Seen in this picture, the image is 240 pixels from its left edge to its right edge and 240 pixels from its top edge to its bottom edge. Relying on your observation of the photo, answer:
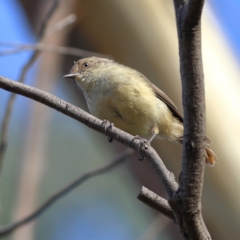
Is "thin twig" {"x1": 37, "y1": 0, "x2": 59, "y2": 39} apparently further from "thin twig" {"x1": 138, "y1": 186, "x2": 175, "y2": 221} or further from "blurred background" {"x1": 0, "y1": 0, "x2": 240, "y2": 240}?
"thin twig" {"x1": 138, "y1": 186, "x2": 175, "y2": 221}

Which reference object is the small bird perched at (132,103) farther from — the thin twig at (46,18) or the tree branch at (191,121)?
the tree branch at (191,121)

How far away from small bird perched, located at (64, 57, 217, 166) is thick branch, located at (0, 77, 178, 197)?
127cm

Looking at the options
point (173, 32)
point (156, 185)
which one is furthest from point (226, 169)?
point (173, 32)

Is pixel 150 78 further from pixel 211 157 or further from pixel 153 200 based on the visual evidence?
pixel 153 200

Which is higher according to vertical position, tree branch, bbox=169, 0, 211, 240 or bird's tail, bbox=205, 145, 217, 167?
bird's tail, bbox=205, 145, 217, 167

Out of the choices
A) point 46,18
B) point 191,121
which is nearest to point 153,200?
point 191,121

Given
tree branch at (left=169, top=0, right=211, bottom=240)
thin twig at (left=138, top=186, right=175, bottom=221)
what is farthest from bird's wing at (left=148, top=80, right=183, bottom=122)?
tree branch at (left=169, top=0, right=211, bottom=240)

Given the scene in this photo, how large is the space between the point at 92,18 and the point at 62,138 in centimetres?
528

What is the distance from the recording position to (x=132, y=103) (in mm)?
3291

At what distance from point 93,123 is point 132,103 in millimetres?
1364

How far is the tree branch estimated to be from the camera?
→ 143 cm

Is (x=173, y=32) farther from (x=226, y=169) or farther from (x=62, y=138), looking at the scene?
(x=62, y=138)

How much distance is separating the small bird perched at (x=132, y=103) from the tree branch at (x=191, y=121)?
165 centimetres

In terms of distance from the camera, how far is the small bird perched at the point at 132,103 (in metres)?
3.29
